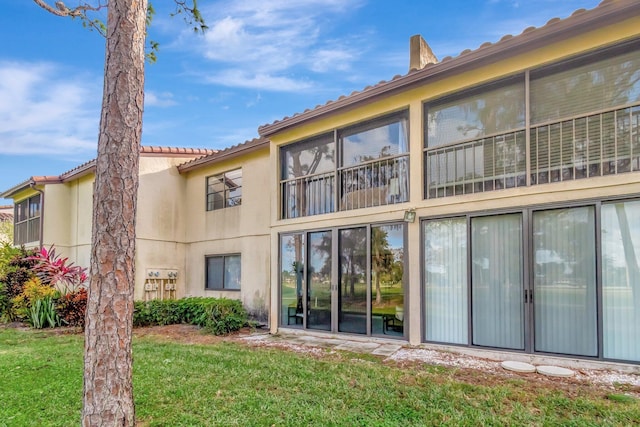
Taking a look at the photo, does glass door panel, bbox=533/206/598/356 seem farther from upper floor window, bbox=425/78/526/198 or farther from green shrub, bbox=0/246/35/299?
green shrub, bbox=0/246/35/299

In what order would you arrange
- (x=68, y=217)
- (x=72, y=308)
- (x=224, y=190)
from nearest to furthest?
(x=72, y=308) → (x=224, y=190) → (x=68, y=217)

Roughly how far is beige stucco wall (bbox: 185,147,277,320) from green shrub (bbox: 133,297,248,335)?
1.15 metres

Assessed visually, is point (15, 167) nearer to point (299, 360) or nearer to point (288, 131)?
point (288, 131)

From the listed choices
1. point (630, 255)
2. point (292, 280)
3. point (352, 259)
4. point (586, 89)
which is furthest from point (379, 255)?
point (586, 89)

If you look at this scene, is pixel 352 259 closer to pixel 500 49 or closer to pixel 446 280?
pixel 446 280

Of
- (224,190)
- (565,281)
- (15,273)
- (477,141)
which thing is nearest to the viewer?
(565,281)

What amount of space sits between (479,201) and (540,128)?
61.9 inches

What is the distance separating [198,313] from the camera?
1143 centimetres

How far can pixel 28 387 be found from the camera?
5.57m

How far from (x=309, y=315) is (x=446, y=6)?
8943 mm

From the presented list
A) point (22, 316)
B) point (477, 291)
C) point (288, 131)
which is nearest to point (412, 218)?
point (477, 291)

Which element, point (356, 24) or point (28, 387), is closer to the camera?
point (28, 387)

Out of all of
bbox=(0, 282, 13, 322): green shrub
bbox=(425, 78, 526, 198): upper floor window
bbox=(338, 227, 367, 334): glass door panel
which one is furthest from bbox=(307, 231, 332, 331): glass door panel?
bbox=(0, 282, 13, 322): green shrub

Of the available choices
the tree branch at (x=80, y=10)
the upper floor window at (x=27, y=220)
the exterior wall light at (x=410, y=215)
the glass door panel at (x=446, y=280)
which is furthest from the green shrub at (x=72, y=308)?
the glass door panel at (x=446, y=280)
